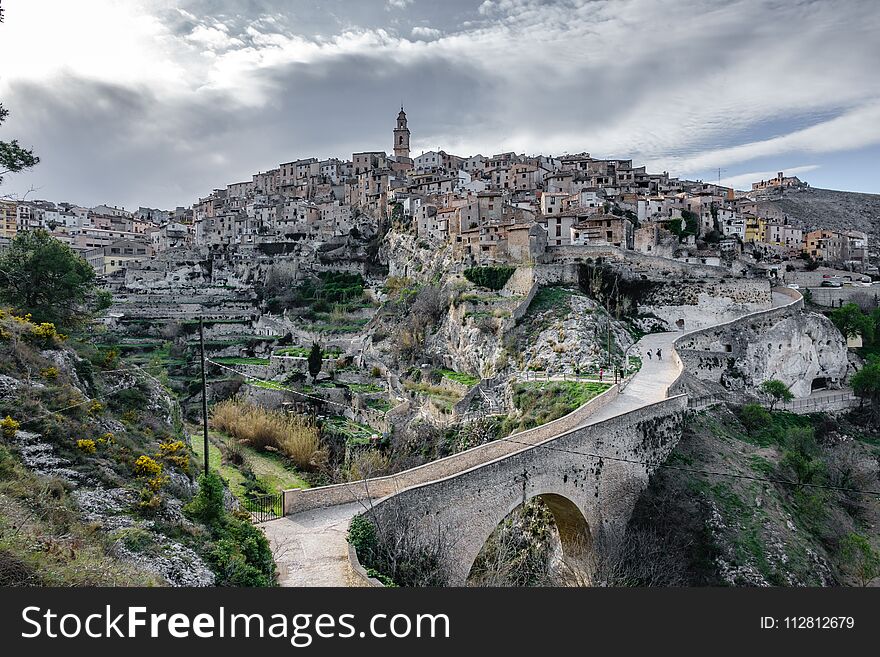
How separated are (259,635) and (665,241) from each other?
3891 cm

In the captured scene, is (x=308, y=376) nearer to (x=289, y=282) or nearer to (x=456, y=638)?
(x=289, y=282)

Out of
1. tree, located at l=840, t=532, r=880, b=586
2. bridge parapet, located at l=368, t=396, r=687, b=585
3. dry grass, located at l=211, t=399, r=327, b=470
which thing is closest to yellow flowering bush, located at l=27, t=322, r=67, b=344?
bridge parapet, located at l=368, t=396, r=687, b=585

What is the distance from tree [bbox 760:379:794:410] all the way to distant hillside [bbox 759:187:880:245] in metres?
52.7

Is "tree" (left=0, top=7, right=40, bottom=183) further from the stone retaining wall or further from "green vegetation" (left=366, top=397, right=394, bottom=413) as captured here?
"green vegetation" (left=366, top=397, right=394, bottom=413)

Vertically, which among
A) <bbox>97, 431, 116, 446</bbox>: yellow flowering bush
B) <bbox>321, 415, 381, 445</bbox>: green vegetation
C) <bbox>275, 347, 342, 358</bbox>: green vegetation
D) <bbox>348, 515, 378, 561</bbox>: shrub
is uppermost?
<bbox>275, 347, 342, 358</bbox>: green vegetation

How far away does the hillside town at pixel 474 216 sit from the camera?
40.2m

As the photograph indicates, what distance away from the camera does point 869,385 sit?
30.4 metres

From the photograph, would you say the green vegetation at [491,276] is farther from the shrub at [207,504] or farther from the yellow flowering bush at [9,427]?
the yellow flowering bush at [9,427]

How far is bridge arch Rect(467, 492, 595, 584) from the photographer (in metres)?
16.2

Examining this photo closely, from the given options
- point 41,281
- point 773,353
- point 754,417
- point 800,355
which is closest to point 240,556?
point 41,281

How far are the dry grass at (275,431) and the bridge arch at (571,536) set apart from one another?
11514mm

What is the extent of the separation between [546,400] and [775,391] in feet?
43.4

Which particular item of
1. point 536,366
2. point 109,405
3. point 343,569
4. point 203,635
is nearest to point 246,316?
point 536,366

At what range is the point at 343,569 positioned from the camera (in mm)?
10195
